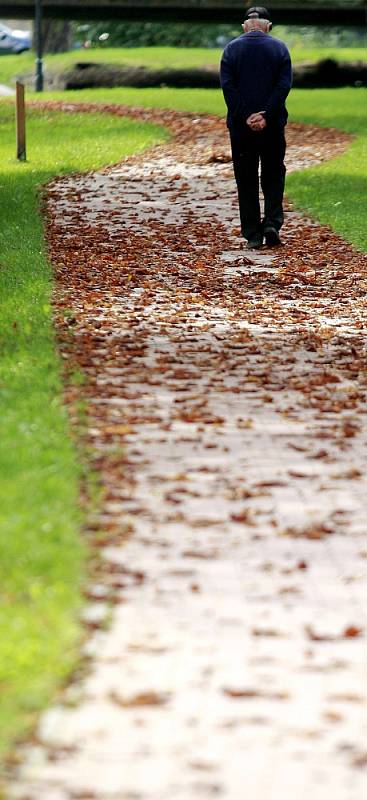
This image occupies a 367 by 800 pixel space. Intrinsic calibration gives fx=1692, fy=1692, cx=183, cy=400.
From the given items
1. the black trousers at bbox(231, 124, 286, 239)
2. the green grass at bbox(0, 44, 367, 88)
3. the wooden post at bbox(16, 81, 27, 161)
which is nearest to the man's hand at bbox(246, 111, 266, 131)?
the black trousers at bbox(231, 124, 286, 239)

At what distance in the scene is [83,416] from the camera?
25.7 feet

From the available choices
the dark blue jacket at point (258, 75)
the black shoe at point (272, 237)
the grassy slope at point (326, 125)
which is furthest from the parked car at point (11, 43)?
the dark blue jacket at point (258, 75)

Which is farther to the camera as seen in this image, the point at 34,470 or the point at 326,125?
the point at 326,125

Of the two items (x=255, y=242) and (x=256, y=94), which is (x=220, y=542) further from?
(x=255, y=242)

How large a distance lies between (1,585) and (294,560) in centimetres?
109

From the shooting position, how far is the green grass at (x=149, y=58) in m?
41.2

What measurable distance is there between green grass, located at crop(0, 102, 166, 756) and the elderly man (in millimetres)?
1982

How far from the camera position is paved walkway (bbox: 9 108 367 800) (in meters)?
4.27

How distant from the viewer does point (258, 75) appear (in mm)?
13867

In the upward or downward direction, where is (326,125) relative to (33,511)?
upward

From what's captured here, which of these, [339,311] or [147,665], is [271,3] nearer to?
[339,311]

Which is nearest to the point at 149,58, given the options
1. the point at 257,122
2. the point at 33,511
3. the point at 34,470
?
the point at 257,122

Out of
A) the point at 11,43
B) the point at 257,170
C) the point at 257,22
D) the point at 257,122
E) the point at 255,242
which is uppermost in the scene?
the point at 11,43

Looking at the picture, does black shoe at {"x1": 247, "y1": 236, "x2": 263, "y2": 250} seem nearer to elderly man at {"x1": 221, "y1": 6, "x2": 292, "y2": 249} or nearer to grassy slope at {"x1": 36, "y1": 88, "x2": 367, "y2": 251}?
elderly man at {"x1": 221, "y1": 6, "x2": 292, "y2": 249}
